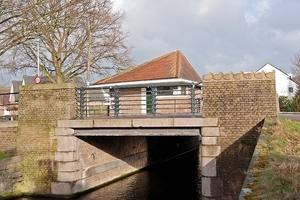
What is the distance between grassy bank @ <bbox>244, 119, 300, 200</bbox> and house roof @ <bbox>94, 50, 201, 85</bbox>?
13340 mm

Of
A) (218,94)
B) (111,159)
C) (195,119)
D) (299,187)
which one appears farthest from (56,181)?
(299,187)

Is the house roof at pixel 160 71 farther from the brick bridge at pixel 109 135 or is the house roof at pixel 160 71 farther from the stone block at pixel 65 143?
the stone block at pixel 65 143

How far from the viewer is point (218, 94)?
10656 mm

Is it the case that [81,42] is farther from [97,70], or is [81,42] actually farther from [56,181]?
[56,181]

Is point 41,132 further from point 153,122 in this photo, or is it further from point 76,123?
point 153,122

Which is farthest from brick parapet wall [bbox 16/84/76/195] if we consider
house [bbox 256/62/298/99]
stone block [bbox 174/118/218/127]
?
house [bbox 256/62/298/99]

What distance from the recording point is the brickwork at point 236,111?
10.3 meters

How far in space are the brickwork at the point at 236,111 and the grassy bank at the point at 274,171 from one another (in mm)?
3208

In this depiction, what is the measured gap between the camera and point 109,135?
41.0ft

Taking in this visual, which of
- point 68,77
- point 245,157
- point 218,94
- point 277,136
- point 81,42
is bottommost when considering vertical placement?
point 245,157

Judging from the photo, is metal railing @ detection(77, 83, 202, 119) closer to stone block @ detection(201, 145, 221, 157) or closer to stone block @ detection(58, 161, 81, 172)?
stone block @ detection(201, 145, 221, 157)

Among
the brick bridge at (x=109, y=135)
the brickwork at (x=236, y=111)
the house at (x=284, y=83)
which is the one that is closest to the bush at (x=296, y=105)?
the brick bridge at (x=109, y=135)

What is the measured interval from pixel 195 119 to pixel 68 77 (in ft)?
63.4

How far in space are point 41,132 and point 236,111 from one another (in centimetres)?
741
